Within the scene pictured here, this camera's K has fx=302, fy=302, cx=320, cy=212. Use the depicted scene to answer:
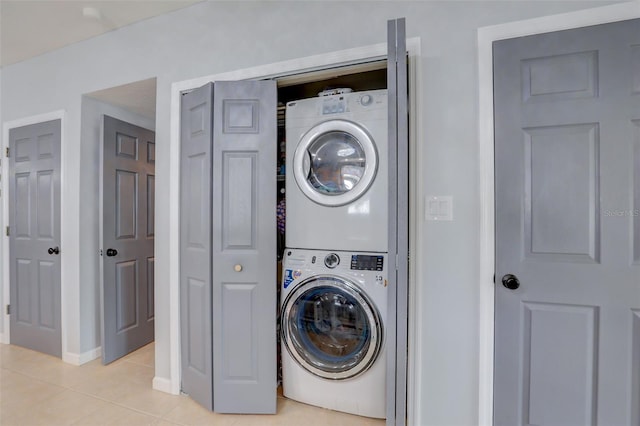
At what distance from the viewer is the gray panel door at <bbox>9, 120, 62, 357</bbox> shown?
254cm

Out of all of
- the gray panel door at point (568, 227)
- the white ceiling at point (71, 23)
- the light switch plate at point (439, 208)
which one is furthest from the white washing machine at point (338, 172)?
the white ceiling at point (71, 23)

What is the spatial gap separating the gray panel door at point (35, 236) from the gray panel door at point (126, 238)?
509 millimetres

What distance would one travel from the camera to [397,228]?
1034 mm

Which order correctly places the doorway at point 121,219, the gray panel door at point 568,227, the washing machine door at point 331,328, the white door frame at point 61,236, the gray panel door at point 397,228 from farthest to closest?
1. the white door frame at point 61,236
2. the doorway at point 121,219
3. the washing machine door at point 331,328
4. the gray panel door at point 568,227
5. the gray panel door at point 397,228

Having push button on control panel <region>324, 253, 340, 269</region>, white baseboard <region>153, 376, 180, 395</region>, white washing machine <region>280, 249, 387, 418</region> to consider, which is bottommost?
white baseboard <region>153, 376, 180, 395</region>


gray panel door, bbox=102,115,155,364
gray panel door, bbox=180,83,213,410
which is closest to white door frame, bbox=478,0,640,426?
gray panel door, bbox=180,83,213,410

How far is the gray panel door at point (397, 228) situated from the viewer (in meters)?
1.03

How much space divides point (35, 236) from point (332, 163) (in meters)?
2.75

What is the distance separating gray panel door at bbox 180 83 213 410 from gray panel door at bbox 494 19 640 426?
154 cm

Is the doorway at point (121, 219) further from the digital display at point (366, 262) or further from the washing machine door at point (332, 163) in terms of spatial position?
the digital display at point (366, 262)

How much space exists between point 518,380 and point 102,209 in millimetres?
2893

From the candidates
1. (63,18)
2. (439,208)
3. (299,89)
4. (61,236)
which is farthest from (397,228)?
(61,236)

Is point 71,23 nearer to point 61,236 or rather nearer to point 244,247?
point 61,236

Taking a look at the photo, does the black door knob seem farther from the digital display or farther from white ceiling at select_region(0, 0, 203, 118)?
white ceiling at select_region(0, 0, 203, 118)
